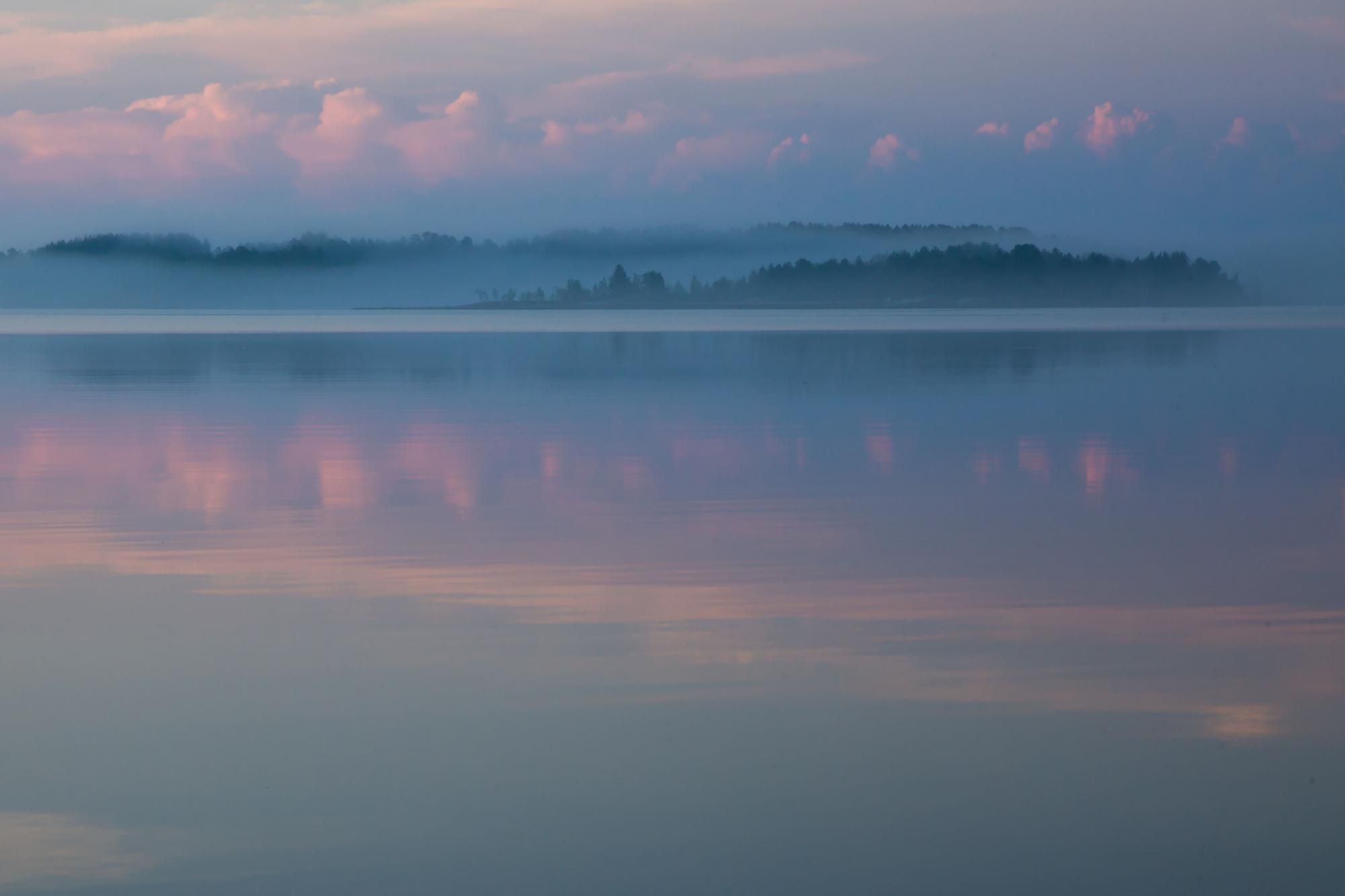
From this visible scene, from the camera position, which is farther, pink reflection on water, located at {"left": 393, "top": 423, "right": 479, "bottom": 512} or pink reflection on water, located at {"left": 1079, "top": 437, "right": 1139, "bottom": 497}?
pink reflection on water, located at {"left": 1079, "top": 437, "right": 1139, "bottom": 497}

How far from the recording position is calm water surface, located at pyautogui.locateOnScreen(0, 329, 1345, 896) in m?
5.00

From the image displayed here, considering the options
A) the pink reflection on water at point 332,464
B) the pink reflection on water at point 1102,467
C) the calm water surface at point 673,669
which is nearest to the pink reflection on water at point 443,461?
the calm water surface at point 673,669

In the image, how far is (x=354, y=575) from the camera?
9195mm

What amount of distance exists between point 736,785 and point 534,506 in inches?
260

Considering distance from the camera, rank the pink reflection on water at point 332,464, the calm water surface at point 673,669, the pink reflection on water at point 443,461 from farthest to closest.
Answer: the pink reflection on water at point 443,461, the pink reflection on water at point 332,464, the calm water surface at point 673,669

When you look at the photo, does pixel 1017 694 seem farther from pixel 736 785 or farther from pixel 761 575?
pixel 761 575

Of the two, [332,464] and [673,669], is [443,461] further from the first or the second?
[673,669]

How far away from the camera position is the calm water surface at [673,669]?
16.4ft

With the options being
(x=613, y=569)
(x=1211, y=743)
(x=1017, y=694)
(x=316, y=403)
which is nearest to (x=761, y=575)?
(x=613, y=569)

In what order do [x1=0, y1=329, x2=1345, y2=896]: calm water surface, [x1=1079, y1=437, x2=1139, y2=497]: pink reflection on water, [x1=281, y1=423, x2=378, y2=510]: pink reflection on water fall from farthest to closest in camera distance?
[x1=1079, y1=437, x2=1139, y2=497]: pink reflection on water → [x1=281, y1=423, x2=378, y2=510]: pink reflection on water → [x1=0, y1=329, x2=1345, y2=896]: calm water surface

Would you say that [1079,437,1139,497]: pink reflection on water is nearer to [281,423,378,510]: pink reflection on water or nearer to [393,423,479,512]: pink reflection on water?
[393,423,479,512]: pink reflection on water

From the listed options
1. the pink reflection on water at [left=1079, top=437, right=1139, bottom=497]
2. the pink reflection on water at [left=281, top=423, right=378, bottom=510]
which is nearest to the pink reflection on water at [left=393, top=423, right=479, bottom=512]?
the pink reflection on water at [left=281, top=423, right=378, bottom=510]

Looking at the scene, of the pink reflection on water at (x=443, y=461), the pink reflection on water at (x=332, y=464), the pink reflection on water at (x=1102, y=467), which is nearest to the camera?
the pink reflection on water at (x=332, y=464)

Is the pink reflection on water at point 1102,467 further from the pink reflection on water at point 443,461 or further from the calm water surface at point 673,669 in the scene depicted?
the pink reflection on water at point 443,461
